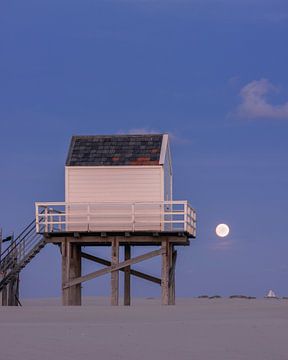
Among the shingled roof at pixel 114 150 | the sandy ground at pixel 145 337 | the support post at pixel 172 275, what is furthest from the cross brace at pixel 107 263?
the sandy ground at pixel 145 337

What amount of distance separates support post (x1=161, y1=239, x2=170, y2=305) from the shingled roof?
11.5 ft

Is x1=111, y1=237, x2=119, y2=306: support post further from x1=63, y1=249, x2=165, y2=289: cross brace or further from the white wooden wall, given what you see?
the white wooden wall

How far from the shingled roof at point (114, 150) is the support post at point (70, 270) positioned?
3.52m

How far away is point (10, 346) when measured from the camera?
1653cm

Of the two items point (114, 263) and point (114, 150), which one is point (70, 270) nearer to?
point (114, 263)

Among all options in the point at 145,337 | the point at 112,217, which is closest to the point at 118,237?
the point at 112,217

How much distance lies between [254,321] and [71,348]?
25.3 feet

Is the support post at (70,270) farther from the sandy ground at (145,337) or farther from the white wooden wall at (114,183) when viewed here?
the sandy ground at (145,337)

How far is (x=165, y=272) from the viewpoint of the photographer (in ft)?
132

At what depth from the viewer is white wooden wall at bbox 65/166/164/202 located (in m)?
39.3

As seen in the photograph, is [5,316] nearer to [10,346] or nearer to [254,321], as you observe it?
[254,321]

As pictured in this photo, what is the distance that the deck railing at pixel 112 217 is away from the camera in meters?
39.1

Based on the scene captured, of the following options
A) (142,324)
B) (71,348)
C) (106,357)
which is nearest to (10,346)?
(71,348)

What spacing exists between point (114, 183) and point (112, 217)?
54.4 inches
